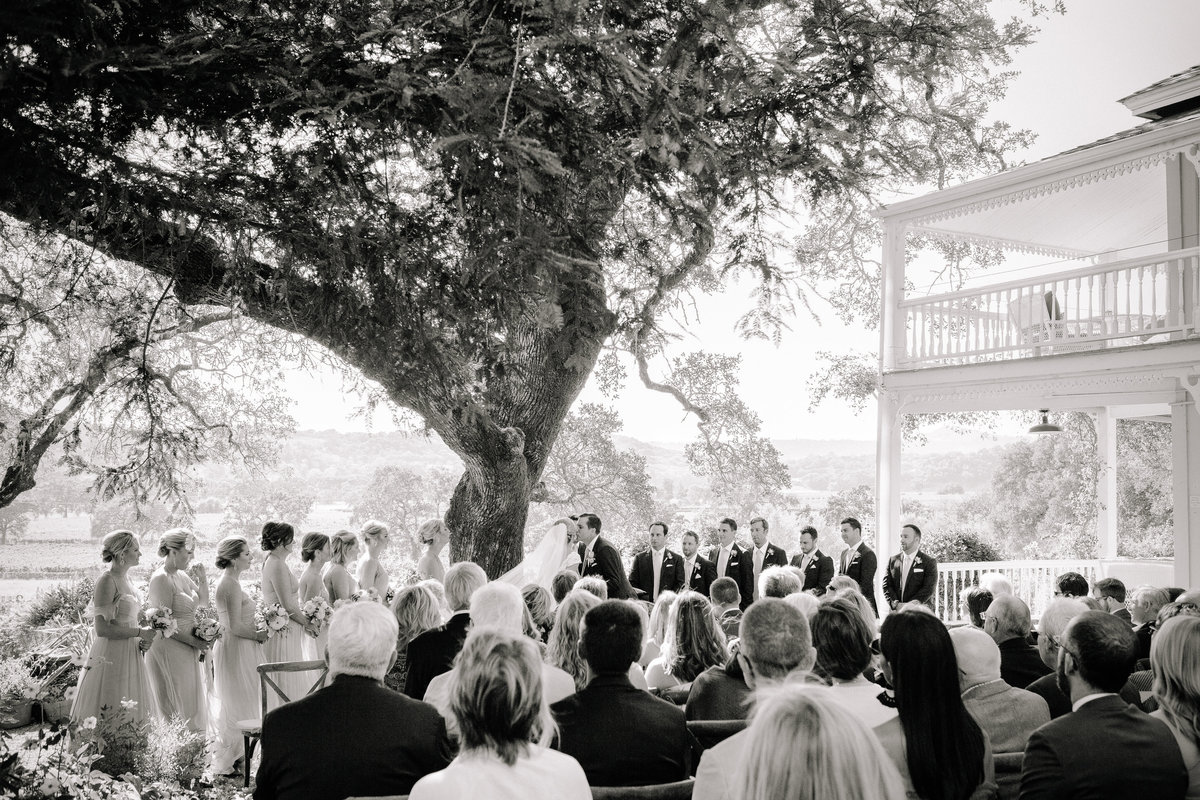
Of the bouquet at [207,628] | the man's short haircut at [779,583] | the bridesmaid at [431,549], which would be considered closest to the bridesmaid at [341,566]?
the bouquet at [207,628]

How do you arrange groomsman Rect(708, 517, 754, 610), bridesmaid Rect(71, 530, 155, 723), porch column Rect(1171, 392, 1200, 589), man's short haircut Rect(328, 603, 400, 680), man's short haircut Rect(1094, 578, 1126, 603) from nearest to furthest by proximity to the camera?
1. man's short haircut Rect(328, 603, 400, 680)
2. bridesmaid Rect(71, 530, 155, 723)
3. man's short haircut Rect(1094, 578, 1126, 603)
4. porch column Rect(1171, 392, 1200, 589)
5. groomsman Rect(708, 517, 754, 610)

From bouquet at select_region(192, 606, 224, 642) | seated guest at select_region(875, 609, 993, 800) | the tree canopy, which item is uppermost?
the tree canopy

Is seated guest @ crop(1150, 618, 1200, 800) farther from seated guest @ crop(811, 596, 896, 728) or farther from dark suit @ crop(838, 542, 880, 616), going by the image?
dark suit @ crop(838, 542, 880, 616)

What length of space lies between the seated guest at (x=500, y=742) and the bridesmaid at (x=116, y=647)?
565 cm

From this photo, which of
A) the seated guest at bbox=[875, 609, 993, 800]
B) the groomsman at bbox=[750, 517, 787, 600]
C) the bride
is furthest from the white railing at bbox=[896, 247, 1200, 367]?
the seated guest at bbox=[875, 609, 993, 800]

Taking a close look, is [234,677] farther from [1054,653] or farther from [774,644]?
[1054,653]

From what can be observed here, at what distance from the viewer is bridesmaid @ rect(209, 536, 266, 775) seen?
27.3ft

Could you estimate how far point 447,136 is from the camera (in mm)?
3994

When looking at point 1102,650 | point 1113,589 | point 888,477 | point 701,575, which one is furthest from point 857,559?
point 1102,650

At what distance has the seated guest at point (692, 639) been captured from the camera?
5562mm

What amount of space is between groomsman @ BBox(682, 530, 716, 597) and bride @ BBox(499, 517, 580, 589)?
163cm

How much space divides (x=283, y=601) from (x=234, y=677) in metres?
0.79

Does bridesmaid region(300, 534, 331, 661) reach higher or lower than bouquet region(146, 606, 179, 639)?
higher

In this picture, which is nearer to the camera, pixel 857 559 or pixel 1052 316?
pixel 857 559
